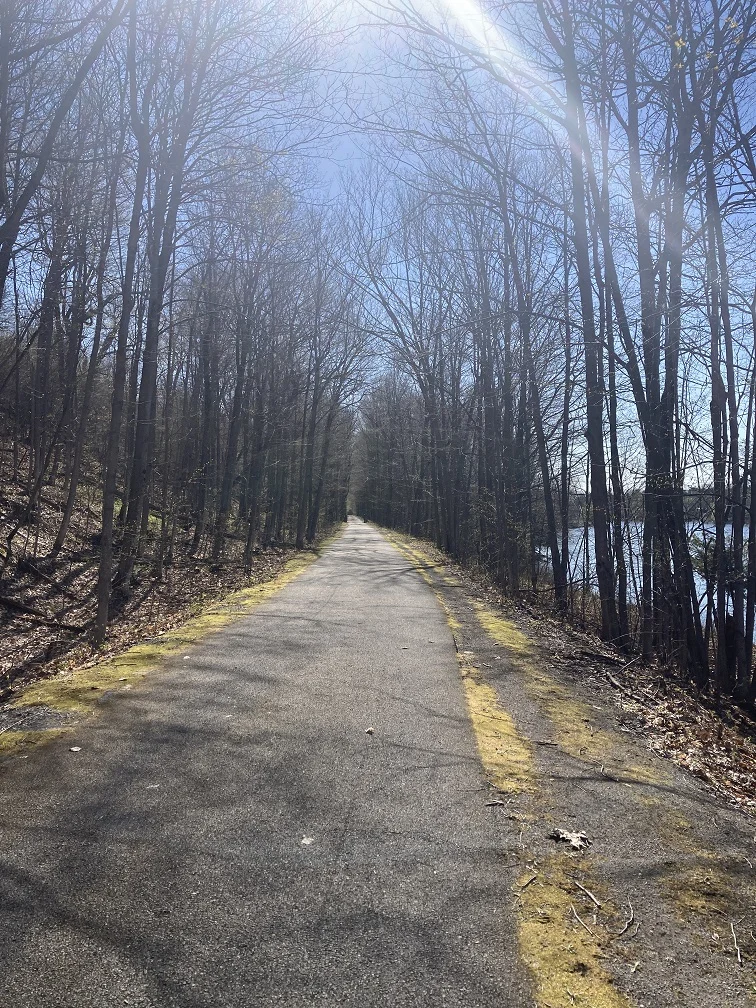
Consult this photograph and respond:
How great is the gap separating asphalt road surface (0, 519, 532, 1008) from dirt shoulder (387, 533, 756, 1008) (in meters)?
0.16

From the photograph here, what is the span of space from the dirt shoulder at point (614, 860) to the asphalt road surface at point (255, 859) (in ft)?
0.53

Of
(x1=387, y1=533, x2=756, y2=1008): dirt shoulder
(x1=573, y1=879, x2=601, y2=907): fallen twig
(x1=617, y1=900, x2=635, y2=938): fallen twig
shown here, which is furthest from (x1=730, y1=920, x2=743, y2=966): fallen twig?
(x1=573, y1=879, x2=601, y2=907): fallen twig

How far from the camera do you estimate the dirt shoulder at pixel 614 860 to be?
244 cm

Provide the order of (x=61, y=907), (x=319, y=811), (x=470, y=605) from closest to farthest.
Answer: (x=61, y=907) < (x=319, y=811) < (x=470, y=605)

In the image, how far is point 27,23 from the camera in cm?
702

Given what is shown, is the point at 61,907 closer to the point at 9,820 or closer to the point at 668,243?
the point at 9,820

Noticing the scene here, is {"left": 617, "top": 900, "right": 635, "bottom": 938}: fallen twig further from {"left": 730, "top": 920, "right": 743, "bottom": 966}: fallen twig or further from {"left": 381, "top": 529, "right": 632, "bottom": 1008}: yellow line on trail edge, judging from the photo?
{"left": 730, "top": 920, "right": 743, "bottom": 966}: fallen twig

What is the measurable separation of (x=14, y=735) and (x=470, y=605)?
933 centimetres

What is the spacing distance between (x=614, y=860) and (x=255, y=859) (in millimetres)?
1675

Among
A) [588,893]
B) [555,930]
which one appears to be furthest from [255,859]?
[588,893]

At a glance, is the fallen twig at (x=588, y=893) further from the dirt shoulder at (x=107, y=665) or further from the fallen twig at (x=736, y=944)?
the dirt shoulder at (x=107, y=665)

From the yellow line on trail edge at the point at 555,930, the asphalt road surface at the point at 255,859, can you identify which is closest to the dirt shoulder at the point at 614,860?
the yellow line on trail edge at the point at 555,930

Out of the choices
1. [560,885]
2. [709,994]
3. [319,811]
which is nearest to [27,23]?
[319,811]

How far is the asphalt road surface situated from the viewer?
92.0 inches
